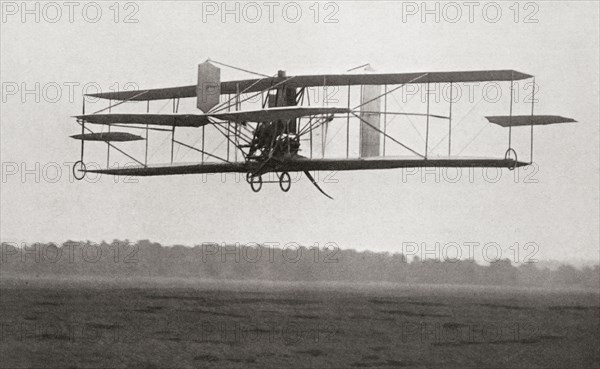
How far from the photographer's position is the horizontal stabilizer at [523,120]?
15.4 metres

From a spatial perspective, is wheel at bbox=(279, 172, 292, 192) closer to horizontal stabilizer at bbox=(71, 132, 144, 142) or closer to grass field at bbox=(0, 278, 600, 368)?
horizontal stabilizer at bbox=(71, 132, 144, 142)

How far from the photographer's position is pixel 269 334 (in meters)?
45.7

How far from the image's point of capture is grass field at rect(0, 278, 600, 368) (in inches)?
1261

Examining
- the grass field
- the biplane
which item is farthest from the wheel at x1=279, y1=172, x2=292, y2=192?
the grass field

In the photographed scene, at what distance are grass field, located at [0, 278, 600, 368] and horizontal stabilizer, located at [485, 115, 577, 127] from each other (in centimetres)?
1644

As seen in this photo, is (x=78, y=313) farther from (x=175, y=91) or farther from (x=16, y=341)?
(x=175, y=91)

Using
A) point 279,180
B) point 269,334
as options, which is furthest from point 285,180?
point 269,334

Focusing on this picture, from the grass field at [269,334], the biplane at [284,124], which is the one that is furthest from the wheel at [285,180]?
the grass field at [269,334]

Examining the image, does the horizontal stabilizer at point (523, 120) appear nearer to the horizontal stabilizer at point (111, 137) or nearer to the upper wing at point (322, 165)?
the upper wing at point (322, 165)

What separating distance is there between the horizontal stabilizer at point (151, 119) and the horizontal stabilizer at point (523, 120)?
5.86 m

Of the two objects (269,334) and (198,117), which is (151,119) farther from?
(269,334)

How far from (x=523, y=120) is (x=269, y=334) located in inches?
1262

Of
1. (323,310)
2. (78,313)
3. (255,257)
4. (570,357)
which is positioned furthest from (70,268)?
(570,357)

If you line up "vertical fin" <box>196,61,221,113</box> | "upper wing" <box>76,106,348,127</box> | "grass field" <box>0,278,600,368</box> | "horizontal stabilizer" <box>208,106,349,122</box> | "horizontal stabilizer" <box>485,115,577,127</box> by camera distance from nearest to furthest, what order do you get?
"horizontal stabilizer" <box>208,106,349,122</box>, "upper wing" <box>76,106,348,127</box>, "horizontal stabilizer" <box>485,115,577,127</box>, "vertical fin" <box>196,61,221,113</box>, "grass field" <box>0,278,600,368</box>
